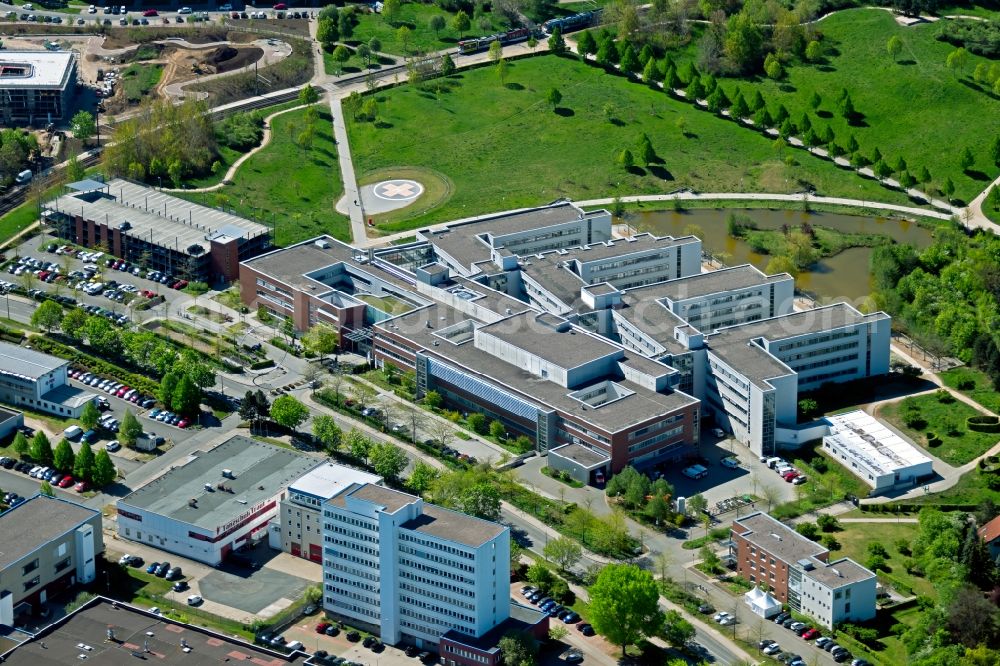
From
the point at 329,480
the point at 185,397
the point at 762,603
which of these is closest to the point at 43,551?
the point at 329,480

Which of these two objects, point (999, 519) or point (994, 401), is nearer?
point (999, 519)

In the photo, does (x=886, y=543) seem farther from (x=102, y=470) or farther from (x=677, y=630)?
(x=102, y=470)

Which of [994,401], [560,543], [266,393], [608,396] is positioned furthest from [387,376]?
[994,401]

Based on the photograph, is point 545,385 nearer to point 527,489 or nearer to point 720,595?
point 527,489

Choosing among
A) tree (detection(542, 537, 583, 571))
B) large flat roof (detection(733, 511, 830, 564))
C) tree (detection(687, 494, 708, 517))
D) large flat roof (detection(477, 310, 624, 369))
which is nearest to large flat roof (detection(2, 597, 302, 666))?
tree (detection(542, 537, 583, 571))

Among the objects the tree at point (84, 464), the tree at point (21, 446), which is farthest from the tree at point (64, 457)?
the tree at point (21, 446)

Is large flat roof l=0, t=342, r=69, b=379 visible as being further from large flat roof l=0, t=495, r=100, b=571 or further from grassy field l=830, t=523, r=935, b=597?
grassy field l=830, t=523, r=935, b=597
